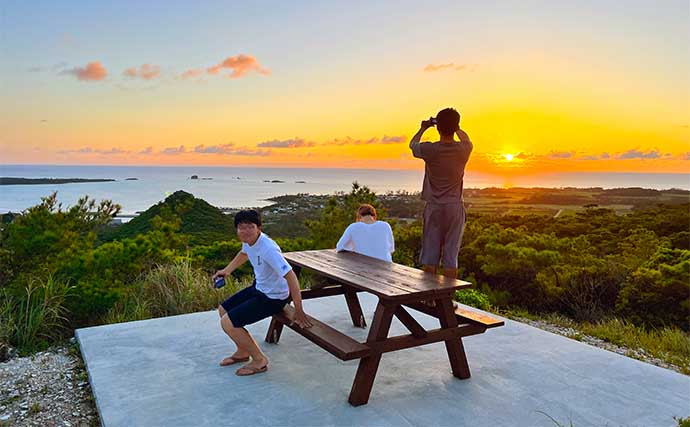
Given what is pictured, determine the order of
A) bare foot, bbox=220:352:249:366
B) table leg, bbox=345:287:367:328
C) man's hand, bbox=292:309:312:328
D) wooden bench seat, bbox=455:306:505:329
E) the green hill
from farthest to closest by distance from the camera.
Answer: the green hill < table leg, bbox=345:287:367:328 < bare foot, bbox=220:352:249:366 < wooden bench seat, bbox=455:306:505:329 < man's hand, bbox=292:309:312:328

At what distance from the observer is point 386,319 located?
11.1 feet

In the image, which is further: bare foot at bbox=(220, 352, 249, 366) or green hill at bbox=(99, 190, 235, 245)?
green hill at bbox=(99, 190, 235, 245)

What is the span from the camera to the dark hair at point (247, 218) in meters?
3.72

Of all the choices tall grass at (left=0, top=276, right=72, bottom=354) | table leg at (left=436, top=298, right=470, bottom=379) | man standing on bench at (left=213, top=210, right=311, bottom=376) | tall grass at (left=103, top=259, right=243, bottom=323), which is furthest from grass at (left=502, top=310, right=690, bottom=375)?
tall grass at (left=0, top=276, right=72, bottom=354)

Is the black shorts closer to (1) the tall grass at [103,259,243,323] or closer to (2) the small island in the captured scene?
(1) the tall grass at [103,259,243,323]

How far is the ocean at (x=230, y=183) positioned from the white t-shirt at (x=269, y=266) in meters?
2.91

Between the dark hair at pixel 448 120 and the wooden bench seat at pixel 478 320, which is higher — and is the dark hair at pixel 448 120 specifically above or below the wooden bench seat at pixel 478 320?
above

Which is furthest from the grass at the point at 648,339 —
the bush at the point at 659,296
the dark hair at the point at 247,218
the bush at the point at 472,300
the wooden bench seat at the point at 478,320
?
the dark hair at the point at 247,218

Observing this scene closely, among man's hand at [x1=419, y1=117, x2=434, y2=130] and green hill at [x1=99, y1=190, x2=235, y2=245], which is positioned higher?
man's hand at [x1=419, y1=117, x2=434, y2=130]

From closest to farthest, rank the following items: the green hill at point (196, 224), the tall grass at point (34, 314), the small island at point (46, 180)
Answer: the tall grass at point (34, 314)
the green hill at point (196, 224)
the small island at point (46, 180)

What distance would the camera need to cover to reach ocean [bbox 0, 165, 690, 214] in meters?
8.64

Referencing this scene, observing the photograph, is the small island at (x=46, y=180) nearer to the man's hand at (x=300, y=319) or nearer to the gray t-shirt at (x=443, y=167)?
the man's hand at (x=300, y=319)

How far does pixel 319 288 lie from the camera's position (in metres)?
4.99

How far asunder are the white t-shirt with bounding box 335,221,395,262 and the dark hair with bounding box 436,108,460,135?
1.15m
